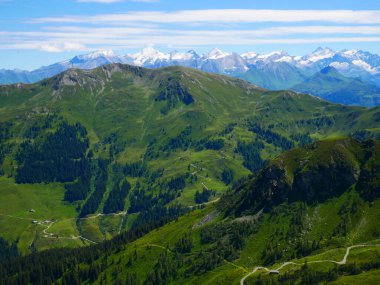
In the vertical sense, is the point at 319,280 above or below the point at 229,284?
above

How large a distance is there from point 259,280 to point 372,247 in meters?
52.2

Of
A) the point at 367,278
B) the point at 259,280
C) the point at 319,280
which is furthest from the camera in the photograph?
the point at 259,280

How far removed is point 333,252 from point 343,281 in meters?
33.4

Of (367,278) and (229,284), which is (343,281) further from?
(229,284)

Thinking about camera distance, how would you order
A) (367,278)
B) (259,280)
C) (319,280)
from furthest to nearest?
(259,280) → (319,280) → (367,278)

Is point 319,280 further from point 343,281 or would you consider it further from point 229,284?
point 229,284

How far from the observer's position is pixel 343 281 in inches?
6545

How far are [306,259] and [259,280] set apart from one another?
953 inches

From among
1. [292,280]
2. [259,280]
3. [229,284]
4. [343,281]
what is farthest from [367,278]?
[229,284]

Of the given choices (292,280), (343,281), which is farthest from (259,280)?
(343,281)

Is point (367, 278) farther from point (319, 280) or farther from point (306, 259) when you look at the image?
point (306, 259)

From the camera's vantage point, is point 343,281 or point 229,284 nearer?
point 343,281

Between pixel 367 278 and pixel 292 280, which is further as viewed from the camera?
pixel 292 280

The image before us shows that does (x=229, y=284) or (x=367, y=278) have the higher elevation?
(x=367, y=278)
